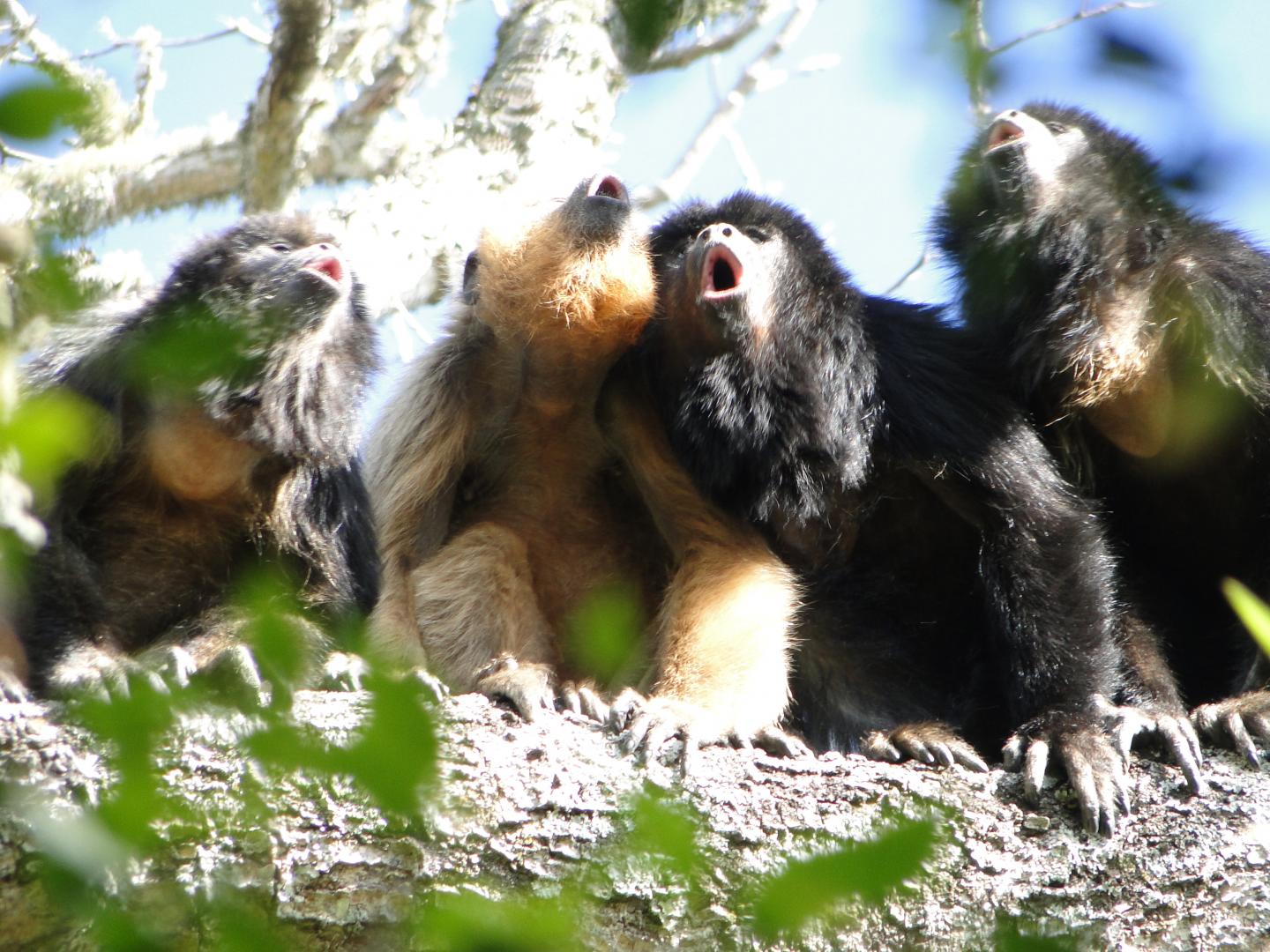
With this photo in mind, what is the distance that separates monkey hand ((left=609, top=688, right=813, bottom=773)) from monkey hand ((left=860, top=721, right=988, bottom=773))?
0.26 meters

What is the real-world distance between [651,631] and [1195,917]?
214cm

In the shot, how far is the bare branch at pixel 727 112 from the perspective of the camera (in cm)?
959

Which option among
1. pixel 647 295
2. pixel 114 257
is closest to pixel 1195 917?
pixel 647 295

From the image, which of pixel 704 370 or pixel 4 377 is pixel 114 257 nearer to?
pixel 704 370

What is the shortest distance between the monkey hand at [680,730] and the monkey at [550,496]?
28 centimetres

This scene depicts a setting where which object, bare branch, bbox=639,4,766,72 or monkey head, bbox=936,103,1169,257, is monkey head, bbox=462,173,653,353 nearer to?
monkey head, bbox=936,103,1169,257

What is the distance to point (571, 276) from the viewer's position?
5039 millimetres

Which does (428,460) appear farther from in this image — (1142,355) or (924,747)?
(1142,355)

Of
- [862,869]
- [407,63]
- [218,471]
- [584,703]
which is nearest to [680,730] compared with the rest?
[584,703]

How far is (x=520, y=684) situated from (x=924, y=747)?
4.03 ft

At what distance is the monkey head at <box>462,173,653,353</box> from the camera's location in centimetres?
505

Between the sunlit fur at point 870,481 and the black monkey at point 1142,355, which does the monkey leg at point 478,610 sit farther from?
the black monkey at point 1142,355

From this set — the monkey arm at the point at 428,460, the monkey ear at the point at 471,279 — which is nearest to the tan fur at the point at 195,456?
the monkey arm at the point at 428,460

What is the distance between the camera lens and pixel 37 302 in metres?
1.38
